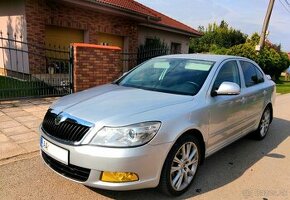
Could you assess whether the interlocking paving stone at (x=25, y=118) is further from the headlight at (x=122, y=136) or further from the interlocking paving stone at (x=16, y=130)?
the headlight at (x=122, y=136)

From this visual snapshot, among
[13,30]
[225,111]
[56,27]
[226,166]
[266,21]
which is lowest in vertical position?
[226,166]

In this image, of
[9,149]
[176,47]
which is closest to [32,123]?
[9,149]

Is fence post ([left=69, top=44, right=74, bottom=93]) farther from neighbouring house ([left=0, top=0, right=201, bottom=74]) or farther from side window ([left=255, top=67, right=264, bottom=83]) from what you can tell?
side window ([left=255, top=67, right=264, bottom=83])

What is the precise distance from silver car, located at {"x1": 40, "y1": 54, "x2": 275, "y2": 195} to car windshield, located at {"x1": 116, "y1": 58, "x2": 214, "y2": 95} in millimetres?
13

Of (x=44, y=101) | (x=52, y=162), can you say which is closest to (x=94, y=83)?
(x=44, y=101)

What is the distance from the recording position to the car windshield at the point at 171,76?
4012mm

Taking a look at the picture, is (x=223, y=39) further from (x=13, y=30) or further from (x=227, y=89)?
(x=227, y=89)

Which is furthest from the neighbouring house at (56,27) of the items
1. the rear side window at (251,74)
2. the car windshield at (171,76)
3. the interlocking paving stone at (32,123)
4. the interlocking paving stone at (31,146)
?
the rear side window at (251,74)

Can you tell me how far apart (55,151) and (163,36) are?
1447 centimetres

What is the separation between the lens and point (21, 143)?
482 cm

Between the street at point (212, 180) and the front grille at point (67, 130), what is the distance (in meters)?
0.68

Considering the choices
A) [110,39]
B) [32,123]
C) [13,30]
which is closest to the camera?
[32,123]

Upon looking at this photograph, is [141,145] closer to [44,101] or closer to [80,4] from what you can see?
[44,101]

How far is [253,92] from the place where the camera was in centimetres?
510
